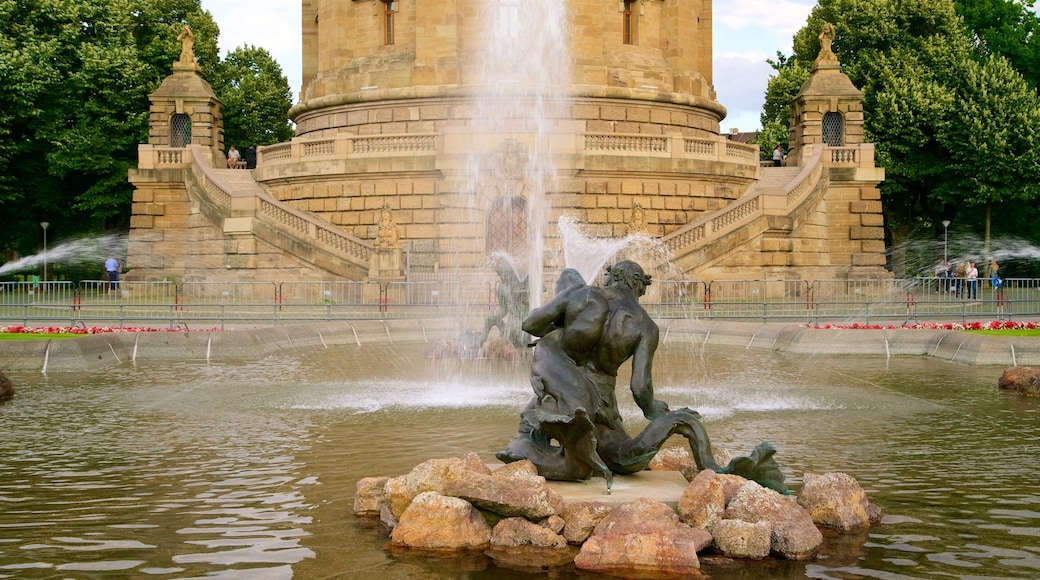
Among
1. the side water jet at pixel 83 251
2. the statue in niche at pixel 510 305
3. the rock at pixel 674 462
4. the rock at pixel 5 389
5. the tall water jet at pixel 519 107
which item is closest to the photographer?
the rock at pixel 674 462

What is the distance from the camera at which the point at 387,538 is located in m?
8.42

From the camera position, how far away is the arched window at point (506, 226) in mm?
38219

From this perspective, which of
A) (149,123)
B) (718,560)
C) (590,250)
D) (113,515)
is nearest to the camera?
(718,560)

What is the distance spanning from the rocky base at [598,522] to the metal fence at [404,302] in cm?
1925

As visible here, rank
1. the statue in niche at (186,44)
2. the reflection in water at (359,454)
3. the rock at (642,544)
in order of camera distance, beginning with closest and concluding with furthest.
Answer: the rock at (642,544) → the reflection in water at (359,454) → the statue in niche at (186,44)

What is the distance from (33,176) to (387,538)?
44979 millimetres

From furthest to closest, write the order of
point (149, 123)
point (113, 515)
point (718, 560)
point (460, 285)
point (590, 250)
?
point (149, 123)
point (590, 250)
point (460, 285)
point (113, 515)
point (718, 560)

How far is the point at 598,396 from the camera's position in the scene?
30.7 feet

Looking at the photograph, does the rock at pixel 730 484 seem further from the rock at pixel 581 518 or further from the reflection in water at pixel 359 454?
the rock at pixel 581 518

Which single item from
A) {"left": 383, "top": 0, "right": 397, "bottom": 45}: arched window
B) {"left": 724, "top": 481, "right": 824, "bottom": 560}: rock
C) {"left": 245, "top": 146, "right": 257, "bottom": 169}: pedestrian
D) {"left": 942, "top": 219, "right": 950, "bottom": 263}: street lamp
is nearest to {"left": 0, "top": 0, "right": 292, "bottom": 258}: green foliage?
{"left": 245, "top": 146, "right": 257, "bottom": 169}: pedestrian

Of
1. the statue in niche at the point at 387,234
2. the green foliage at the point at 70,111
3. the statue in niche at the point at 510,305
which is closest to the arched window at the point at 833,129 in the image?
the statue in niche at the point at 387,234

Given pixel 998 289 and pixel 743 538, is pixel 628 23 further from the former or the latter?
pixel 743 538

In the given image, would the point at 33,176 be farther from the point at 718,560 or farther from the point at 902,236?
the point at 718,560

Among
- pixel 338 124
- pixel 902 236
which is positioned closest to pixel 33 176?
pixel 338 124
